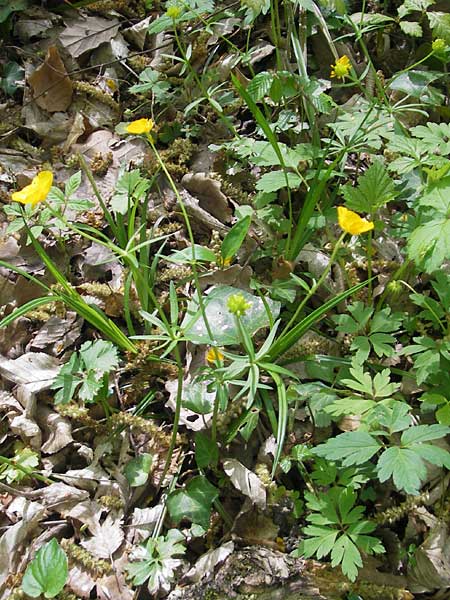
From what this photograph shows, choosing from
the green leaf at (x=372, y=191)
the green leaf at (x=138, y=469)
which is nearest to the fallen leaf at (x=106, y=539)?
the green leaf at (x=138, y=469)

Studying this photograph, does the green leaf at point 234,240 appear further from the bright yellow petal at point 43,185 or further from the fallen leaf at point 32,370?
the fallen leaf at point 32,370

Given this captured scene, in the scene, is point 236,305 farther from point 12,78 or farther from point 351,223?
point 12,78

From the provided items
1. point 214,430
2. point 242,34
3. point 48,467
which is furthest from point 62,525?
point 242,34

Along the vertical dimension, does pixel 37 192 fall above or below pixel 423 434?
above

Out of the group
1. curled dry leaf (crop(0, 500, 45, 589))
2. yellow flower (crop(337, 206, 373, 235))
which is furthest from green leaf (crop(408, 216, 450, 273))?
curled dry leaf (crop(0, 500, 45, 589))

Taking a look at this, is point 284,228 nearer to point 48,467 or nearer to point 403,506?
point 403,506

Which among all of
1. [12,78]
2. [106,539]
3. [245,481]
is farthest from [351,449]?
[12,78]
